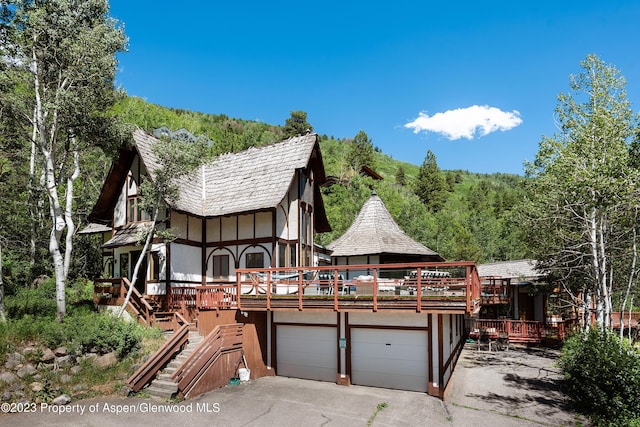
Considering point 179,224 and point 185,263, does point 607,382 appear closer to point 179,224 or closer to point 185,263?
point 185,263

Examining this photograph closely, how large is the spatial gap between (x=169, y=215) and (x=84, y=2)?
8656 millimetres

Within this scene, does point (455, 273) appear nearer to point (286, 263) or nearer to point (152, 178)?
point (286, 263)

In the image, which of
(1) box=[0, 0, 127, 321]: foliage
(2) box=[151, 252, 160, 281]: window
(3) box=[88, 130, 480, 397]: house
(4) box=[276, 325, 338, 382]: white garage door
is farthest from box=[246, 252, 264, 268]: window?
(1) box=[0, 0, 127, 321]: foliage

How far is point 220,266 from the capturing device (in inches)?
787

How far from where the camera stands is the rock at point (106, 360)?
1351 centimetres

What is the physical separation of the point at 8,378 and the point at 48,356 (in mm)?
1280

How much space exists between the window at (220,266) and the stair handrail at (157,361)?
516 cm

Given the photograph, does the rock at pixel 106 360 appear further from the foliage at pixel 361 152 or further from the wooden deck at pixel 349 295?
the foliage at pixel 361 152

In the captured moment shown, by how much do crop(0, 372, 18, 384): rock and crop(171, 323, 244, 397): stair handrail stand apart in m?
4.35

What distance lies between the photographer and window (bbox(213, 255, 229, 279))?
65.1ft

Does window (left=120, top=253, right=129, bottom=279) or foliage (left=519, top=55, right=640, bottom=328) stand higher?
foliage (left=519, top=55, right=640, bottom=328)

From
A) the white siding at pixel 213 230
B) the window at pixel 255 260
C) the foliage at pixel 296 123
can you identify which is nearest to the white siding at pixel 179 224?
the white siding at pixel 213 230

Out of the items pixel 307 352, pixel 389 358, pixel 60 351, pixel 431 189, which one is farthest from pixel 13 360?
pixel 431 189

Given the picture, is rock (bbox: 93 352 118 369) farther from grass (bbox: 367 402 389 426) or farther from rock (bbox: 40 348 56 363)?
grass (bbox: 367 402 389 426)
